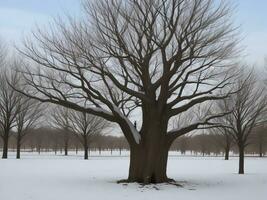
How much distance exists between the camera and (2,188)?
1446 centimetres

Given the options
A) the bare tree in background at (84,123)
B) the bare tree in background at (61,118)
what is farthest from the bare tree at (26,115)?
the bare tree in background at (84,123)

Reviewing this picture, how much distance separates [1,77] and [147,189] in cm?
2502

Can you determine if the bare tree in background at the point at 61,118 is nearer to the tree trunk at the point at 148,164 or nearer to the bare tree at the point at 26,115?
the bare tree at the point at 26,115

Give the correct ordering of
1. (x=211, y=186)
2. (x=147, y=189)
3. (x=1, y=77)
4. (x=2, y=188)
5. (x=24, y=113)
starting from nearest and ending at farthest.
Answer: (x=2, y=188) < (x=147, y=189) < (x=211, y=186) < (x=1, y=77) < (x=24, y=113)

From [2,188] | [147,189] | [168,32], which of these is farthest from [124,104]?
[2,188]

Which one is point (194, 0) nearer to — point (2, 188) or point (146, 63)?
point (146, 63)

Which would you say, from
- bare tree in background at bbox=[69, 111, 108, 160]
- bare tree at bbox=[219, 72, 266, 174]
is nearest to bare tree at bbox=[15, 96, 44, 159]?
bare tree in background at bbox=[69, 111, 108, 160]

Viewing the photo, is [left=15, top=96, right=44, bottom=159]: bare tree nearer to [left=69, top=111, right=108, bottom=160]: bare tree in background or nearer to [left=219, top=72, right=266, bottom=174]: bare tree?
[left=69, top=111, right=108, bottom=160]: bare tree in background

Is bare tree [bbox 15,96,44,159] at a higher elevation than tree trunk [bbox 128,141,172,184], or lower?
higher

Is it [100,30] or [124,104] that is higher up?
[100,30]

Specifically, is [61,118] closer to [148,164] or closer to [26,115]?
[26,115]

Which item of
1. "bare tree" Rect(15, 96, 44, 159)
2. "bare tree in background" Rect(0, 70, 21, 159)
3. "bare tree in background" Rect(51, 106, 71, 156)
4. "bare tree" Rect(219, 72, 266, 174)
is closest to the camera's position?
"bare tree" Rect(219, 72, 266, 174)

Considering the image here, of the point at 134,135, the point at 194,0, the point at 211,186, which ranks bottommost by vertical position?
the point at 211,186

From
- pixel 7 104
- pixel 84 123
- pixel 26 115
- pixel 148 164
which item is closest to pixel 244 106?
pixel 148 164
